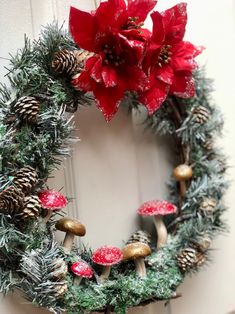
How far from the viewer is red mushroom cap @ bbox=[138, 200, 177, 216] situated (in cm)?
87

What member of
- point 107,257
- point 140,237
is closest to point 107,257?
point 107,257

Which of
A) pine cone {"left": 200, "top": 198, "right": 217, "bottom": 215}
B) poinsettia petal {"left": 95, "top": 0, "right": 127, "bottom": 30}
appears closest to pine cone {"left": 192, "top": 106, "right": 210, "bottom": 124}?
pine cone {"left": 200, "top": 198, "right": 217, "bottom": 215}

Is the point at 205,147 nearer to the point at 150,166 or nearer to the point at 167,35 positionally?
the point at 150,166

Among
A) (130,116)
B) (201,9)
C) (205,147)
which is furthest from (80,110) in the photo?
(201,9)

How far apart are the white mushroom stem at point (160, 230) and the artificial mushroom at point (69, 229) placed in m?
0.17

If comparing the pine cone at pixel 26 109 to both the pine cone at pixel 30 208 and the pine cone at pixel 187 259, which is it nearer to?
the pine cone at pixel 30 208

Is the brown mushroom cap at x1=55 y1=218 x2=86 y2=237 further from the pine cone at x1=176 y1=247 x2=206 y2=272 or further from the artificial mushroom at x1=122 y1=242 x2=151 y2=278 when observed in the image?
the pine cone at x1=176 y1=247 x2=206 y2=272

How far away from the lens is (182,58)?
87 cm

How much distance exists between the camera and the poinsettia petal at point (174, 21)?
823 mm

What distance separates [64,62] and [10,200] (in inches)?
9.2

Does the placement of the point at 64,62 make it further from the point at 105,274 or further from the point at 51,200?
the point at 105,274

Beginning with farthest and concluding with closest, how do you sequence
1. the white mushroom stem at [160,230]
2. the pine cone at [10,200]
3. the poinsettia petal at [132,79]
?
the white mushroom stem at [160,230] < the poinsettia petal at [132,79] < the pine cone at [10,200]

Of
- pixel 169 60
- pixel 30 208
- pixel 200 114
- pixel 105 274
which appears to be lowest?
pixel 105 274

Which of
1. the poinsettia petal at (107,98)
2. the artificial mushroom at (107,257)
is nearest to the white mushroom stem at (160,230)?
the artificial mushroom at (107,257)
